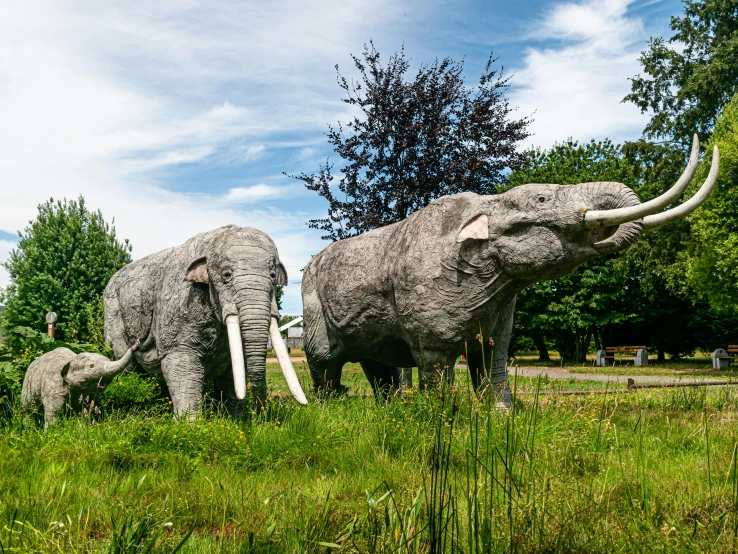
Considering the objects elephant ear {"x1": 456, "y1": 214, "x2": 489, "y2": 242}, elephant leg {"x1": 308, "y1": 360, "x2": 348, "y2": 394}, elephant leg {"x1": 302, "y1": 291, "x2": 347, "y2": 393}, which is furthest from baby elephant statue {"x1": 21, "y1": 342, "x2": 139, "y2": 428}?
elephant ear {"x1": 456, "y1": 214, "x2": 489, "y2": 242}

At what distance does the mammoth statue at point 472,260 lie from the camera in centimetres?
542

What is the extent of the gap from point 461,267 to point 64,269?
56.7 feet

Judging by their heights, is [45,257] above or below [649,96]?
below

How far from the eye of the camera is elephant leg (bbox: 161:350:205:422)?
577 cm

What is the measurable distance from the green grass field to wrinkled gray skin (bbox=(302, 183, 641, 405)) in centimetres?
63

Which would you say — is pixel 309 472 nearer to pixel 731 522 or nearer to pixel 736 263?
pixel 731 522

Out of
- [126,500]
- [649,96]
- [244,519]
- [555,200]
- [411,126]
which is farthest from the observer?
[649,96]

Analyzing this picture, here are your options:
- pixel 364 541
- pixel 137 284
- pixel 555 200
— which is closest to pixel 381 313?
pixel 555 200

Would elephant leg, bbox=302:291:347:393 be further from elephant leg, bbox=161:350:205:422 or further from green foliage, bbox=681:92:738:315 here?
green foliage, bbox=681:92:738:315

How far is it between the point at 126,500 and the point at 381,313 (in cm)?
328

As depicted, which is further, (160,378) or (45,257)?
(45,257)

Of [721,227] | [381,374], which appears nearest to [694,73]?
[721,227]

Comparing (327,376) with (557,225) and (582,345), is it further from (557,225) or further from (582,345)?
(582,345)

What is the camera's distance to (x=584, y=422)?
5520 millimetres
